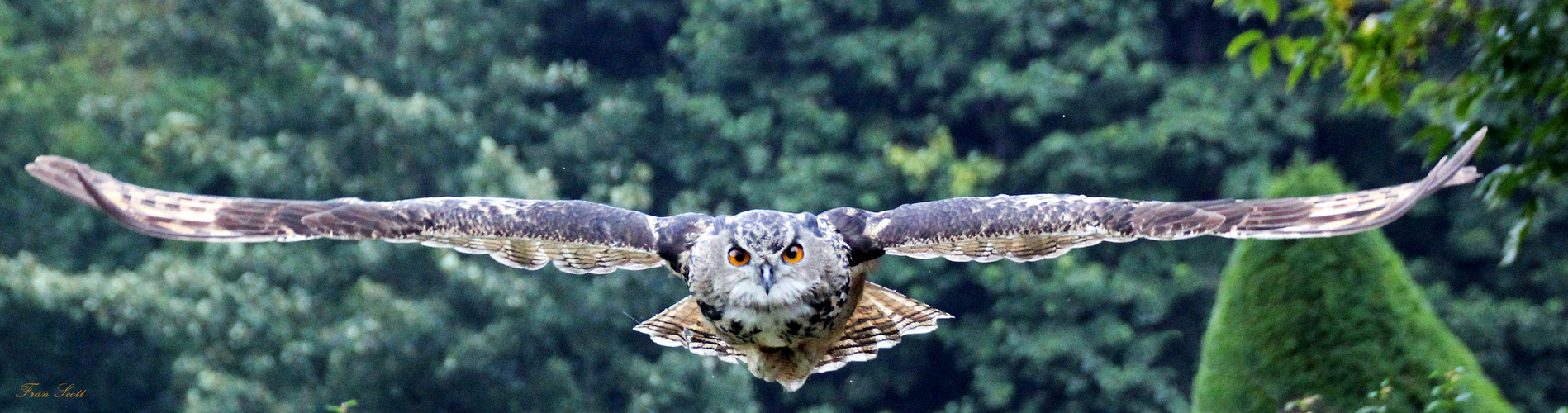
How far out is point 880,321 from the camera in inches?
240

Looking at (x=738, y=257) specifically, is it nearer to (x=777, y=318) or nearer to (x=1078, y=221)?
(x=777, y=318)

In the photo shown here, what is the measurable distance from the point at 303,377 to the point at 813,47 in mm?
5762

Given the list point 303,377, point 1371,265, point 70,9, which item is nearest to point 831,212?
point 1371,265

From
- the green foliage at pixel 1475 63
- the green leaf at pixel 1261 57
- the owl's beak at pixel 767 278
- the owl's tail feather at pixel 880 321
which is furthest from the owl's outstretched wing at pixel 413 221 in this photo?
the green foliage at pixel 1475 63

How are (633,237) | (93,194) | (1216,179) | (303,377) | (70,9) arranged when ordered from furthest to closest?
(70,9) → (1216,179) → (303,377) → (633,237) → (93,194)

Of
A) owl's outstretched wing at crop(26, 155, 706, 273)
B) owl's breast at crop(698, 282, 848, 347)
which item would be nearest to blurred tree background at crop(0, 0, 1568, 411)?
owl's outstretched wing at crop(26, 155, 706, 273)

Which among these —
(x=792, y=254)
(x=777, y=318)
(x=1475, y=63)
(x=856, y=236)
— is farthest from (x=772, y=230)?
(x=1475, y=63)

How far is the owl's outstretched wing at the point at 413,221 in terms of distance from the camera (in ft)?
16.1

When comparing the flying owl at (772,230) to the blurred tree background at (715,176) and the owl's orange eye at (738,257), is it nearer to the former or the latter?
the owl's orange eye at (738,257)

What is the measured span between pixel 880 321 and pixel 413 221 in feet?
6.59

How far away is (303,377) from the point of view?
1325 centimetres

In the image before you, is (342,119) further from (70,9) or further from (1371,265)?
(1371,265)

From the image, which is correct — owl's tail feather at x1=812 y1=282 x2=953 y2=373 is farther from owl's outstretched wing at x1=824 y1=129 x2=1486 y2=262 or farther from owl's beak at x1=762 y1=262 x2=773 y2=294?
owl's beak at x1=762 y1=262 x2=773 y2=294

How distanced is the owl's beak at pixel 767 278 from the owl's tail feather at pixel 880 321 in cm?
111
